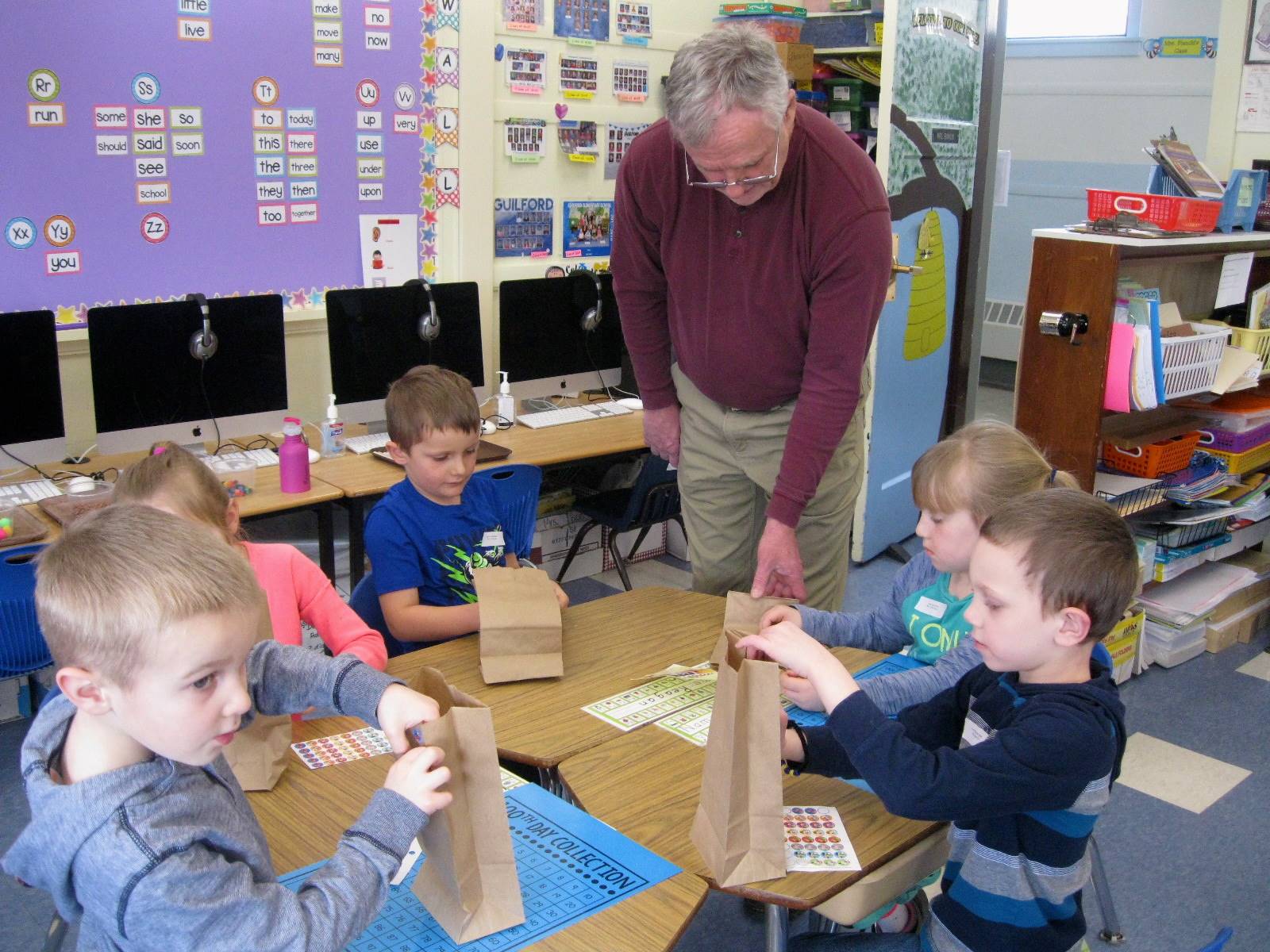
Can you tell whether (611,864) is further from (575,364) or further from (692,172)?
(575,364)

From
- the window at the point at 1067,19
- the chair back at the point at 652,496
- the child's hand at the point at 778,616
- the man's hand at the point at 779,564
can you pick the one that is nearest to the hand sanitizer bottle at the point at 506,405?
the chair back at the point at 652,496

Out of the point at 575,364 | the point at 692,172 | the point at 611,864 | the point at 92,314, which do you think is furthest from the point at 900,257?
the point at 611,864

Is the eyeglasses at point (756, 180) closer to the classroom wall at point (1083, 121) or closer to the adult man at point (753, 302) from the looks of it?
the adult man at point (753, 302)

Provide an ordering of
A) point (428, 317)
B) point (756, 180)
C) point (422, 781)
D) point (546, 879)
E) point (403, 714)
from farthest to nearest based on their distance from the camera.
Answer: point (428, 317) → point (756, 180) → point (546, 879) → point (403, 714) → point (422, 781)

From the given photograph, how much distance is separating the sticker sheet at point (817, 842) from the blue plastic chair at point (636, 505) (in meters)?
2.30

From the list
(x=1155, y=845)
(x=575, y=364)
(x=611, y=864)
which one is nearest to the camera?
(x=611, y=864)

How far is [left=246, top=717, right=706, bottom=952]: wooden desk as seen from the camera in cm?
130

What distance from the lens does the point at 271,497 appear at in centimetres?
319

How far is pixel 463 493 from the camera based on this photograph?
2492 millimetres

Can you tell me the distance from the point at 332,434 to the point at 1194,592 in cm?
286

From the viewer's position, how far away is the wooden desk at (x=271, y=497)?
3102mm

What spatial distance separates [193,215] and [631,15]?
1.93 metres

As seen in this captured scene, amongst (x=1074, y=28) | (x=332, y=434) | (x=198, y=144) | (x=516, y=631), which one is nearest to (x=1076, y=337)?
(x=516, y=631)

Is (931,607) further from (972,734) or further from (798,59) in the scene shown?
(798,59)
